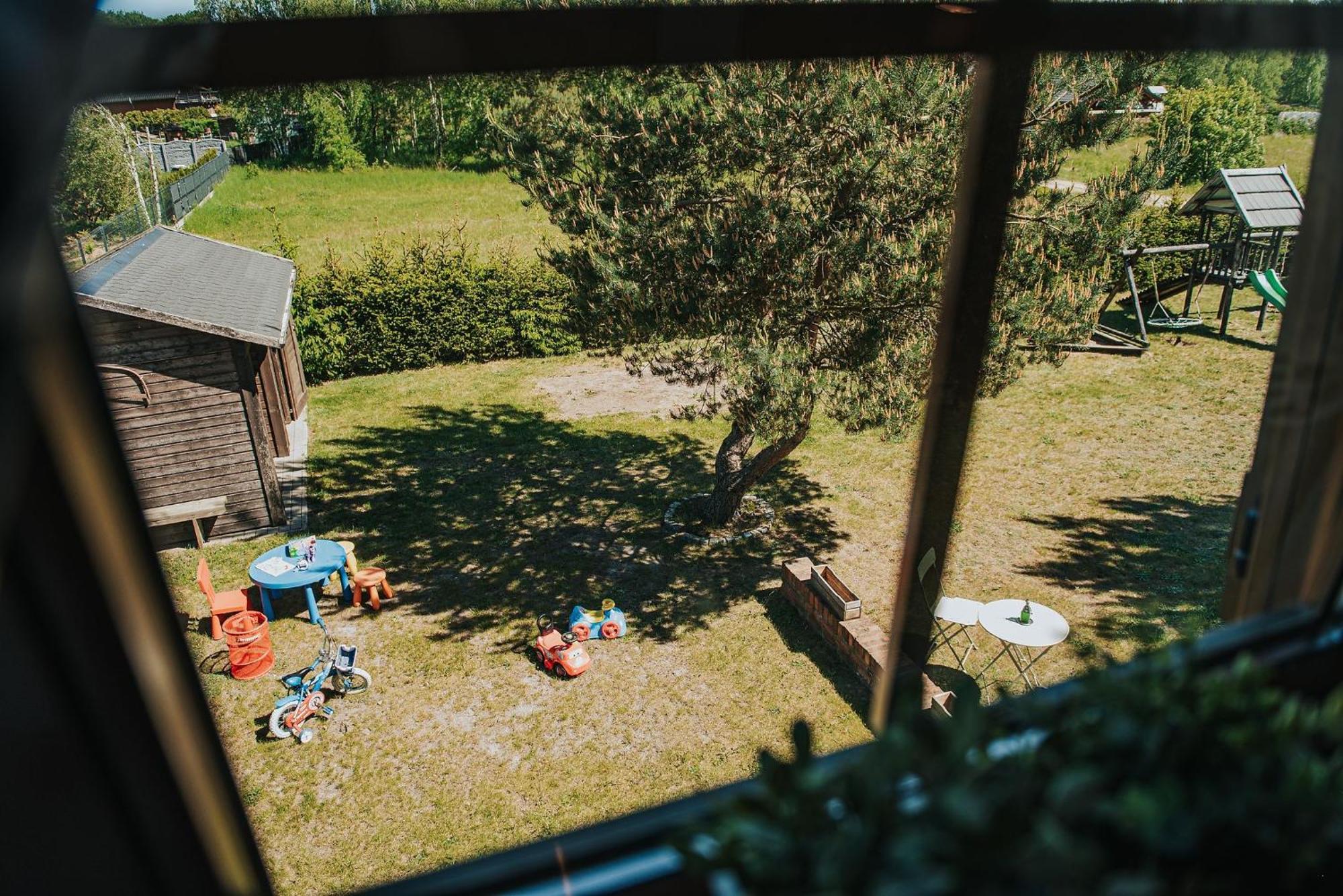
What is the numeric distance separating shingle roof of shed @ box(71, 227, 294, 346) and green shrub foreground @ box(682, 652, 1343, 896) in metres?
7.36

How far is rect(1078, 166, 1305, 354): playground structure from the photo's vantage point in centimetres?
1093

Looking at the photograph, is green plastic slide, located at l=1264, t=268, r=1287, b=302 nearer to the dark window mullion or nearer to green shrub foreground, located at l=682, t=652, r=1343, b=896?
the dark window mullion

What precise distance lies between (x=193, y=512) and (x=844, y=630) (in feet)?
19.6

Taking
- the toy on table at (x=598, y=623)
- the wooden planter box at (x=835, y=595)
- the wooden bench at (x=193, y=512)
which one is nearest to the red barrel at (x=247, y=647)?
the wooden bench at (x=193, y=512)

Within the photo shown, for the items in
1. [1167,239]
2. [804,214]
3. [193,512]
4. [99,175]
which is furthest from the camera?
[1167,239]

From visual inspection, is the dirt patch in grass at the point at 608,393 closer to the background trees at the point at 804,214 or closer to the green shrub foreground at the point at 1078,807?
the background trees at the point at 804,214

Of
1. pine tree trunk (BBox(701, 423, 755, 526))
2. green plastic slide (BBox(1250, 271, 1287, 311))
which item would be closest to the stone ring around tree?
pine tree trunk (BBox(701, 423, 755, 526))

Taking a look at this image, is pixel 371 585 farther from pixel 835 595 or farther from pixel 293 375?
pixel 293 375

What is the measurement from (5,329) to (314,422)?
1110cm

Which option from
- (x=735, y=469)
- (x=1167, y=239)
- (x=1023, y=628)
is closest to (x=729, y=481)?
(x=735, y=469)

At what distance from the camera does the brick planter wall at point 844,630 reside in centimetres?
582

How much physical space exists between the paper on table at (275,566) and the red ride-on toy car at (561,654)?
213 cm

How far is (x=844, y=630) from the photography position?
6.10m

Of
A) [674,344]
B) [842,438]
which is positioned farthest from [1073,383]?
[674,344]
